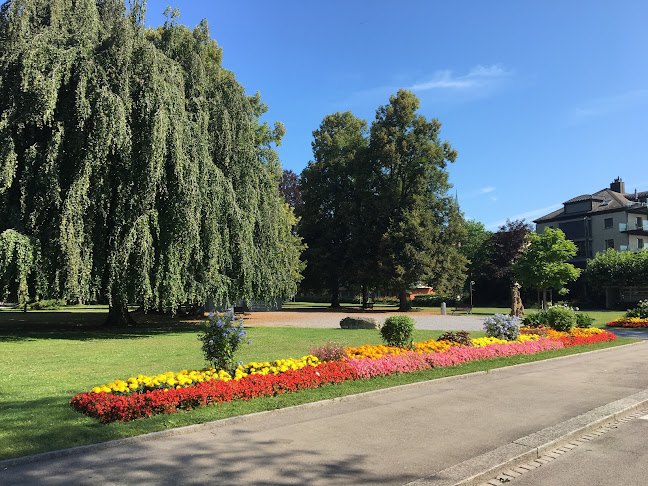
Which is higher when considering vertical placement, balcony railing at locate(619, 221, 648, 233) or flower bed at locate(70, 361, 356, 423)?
balcony railing at locate(619, 221, 648, 233)

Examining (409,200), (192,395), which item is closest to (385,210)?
(409,200)

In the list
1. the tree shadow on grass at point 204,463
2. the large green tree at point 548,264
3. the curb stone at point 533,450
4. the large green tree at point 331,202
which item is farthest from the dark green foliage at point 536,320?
the large green tree at point 331,202

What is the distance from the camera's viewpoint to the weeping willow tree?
15641mm

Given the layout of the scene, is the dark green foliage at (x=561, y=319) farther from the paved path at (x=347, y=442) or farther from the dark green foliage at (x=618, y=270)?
the dark green foliage at (x=618, y=270)

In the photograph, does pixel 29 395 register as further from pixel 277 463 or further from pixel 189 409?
pixel 277 463

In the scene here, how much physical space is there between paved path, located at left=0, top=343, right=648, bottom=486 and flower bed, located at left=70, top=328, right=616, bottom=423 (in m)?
0.84

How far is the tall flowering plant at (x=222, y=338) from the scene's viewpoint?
7812 millimetres

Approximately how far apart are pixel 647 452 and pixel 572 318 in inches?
478

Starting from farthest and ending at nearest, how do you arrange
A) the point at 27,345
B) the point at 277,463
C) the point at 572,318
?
the point at 572,318 < the point at 27,345 < the point at 277,463

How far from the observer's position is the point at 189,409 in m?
6.33

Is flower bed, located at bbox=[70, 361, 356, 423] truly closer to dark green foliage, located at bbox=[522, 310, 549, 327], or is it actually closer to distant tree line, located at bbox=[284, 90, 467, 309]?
dark green foliage, located at bbox=[522, 310, 549, 327]

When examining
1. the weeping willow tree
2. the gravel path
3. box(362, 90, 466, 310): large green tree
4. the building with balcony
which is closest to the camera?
the weeping willow tree

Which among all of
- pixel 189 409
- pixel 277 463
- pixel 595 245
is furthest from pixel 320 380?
pixel 595 245

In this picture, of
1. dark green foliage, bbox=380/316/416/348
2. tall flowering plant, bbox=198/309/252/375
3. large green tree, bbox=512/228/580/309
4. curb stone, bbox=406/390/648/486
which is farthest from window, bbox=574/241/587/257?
tall flowering plant, bbox=198/309/252/375
